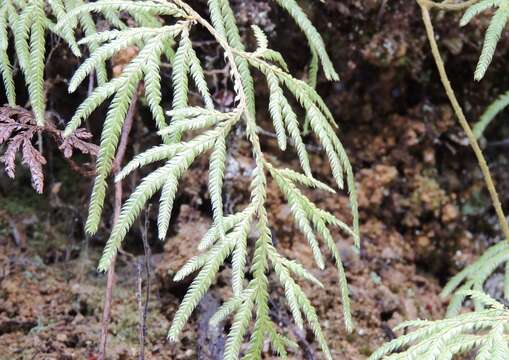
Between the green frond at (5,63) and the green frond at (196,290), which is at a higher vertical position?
the green frond at (5,63)

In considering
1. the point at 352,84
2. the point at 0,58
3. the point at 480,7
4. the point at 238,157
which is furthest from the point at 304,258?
the point at 0,58

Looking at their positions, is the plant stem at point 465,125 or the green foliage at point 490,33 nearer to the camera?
the green foliage at point 490,33

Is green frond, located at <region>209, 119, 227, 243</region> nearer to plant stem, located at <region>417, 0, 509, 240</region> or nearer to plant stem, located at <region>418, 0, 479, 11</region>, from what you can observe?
plant stem, located at <region>417, 0, 509, 240</region>

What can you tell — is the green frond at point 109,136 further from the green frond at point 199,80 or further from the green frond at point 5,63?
the green frond at point 5,63

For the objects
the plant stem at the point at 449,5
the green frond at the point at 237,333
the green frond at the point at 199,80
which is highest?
the plant stem at the point at 449,5

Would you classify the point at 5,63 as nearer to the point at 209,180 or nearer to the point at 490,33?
the point at 209,180

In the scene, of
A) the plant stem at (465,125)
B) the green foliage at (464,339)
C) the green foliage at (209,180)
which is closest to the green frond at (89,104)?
the green foliage at (209,180)

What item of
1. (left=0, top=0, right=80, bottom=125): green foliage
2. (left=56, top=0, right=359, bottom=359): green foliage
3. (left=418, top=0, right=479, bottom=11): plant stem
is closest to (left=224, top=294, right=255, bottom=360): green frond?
(left=56, top=0, right=359, bottom=359): green foliage

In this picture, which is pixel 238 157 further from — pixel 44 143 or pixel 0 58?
pixel 0 58

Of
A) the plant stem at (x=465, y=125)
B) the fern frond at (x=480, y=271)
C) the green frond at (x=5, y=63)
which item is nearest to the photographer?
the green frond at (x=5, y=63)

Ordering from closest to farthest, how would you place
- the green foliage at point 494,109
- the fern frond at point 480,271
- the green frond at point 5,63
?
the green frond at point 5,63, the fern frond at point 480,271, the green foliage at point 494,109

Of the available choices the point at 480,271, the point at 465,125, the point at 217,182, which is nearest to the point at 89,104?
the point at 217,182
